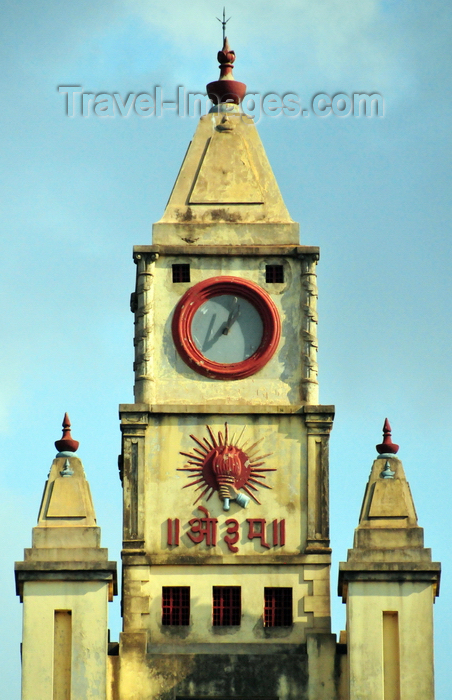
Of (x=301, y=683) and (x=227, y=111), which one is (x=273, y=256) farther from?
(x=301, y=683)

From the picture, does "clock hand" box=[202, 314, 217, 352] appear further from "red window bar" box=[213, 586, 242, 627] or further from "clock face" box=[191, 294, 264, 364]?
"red window bar" box=[213, 586, 242, 627]

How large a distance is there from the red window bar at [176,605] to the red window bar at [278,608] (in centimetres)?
210

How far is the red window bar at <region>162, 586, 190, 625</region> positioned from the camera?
67125mm

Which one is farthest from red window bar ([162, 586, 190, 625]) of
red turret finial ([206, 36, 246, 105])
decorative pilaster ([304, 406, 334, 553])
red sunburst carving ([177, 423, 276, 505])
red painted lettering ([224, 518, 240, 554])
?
red turret finial ([206, 36, 246, 105])

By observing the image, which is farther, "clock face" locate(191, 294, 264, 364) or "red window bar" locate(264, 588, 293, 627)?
"clock face" locate(191, 294, 264, 364)

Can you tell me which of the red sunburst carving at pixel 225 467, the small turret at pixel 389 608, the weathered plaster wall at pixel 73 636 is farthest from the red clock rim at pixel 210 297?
the weathered plaster wall at pixel 73 636

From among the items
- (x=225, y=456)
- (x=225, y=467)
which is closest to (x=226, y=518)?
(x=225, y=467)

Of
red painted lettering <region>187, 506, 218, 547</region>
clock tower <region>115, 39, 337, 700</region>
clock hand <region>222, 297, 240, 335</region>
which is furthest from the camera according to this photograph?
clock hand <region>222, 297, 240, 335</region>

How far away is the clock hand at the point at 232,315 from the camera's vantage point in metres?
69.8

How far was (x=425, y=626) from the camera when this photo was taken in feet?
215

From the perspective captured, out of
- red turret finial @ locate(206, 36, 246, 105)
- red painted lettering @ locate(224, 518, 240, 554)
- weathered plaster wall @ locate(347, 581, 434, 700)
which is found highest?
red turret finial @ locate(206, 36, 246, 105)

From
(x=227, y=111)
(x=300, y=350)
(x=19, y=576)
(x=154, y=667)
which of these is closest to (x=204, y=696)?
(x=154, y=667)

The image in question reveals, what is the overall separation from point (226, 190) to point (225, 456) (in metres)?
8.02

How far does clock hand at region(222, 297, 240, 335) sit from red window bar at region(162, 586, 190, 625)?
736 centimetres
